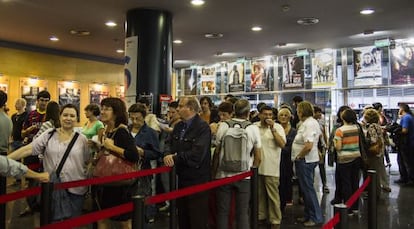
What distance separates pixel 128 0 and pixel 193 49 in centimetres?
477

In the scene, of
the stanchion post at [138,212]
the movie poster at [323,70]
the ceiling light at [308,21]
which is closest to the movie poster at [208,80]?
the movie poster at [323,70]

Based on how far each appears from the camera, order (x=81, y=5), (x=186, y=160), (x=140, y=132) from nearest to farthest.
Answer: (x=186, y=160) < (x=140, y=132) < (x=81, y=5)

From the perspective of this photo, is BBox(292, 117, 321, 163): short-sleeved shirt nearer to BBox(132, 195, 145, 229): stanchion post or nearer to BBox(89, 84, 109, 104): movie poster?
BBox(132, 195, 145, 229): stanchion post

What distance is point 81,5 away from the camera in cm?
715

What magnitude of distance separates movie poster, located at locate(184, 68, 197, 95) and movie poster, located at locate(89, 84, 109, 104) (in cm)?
299

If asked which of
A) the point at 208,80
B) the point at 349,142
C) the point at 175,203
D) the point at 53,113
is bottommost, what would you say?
the point at 175,203

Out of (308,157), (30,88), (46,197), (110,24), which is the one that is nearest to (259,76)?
(110,24)

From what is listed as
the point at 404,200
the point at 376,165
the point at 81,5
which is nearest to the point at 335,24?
the point at 376,165

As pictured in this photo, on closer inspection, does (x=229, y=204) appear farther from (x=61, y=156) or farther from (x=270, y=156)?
(x=61, y=156)

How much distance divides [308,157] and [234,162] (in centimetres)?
144

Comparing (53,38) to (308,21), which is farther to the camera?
(53,38)

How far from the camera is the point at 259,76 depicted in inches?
514

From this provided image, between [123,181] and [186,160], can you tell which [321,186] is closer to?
[186,160]

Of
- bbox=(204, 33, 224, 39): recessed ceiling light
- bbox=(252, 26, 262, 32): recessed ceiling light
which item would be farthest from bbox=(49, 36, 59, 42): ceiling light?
bbox=(252, 26, 262, 32): recessed ceiling light
